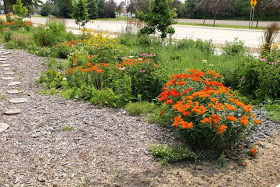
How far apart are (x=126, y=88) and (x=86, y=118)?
97 centimetres

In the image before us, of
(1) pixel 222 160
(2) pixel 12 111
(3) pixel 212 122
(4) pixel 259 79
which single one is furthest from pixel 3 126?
(4) pixel 259 79

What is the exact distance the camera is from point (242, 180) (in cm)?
252

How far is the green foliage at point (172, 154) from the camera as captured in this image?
281cm

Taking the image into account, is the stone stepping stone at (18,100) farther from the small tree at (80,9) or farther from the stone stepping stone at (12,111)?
the small tree at (80,9)

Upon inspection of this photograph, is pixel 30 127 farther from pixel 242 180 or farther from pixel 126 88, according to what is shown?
pixel 242 180

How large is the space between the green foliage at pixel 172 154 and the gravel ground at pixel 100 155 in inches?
2.9

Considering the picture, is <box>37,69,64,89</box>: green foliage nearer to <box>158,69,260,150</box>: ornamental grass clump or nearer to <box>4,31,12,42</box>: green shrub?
<box>158,69,260,150</box>: ornamental grass clump

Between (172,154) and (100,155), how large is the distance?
30.9 inches

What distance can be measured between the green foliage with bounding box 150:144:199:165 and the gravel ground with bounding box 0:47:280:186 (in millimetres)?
74

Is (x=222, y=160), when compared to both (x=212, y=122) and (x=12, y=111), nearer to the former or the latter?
(x=212, y=122)

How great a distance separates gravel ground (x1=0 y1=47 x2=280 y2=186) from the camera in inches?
98.6

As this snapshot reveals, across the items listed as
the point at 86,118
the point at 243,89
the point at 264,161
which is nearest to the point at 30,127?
the point at 86,118

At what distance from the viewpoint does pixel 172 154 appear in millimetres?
2838

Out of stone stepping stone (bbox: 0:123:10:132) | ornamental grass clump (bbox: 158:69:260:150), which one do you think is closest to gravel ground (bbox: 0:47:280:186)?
stone stepping stone (bbox: 0:123:10:132)
